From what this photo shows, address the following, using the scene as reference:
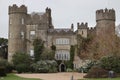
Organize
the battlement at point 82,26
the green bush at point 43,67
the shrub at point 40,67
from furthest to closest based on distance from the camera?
1. the battlement at point 82,26
2. the green bush at point 43,67
3. the shrub at point 40,67

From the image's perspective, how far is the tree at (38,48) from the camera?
83900 mm

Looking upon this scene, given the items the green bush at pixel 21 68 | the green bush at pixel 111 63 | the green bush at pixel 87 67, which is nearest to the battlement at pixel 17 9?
the green bush at pixel 21 68

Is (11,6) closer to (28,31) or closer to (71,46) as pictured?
(28,31)

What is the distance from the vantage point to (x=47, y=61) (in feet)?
267

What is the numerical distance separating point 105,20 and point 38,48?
17.0 metres

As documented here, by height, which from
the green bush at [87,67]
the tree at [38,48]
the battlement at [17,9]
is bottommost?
the green bush at [87,67]

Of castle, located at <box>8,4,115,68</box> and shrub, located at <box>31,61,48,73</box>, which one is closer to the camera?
shrub, located at <box>31,61,48,73</box>

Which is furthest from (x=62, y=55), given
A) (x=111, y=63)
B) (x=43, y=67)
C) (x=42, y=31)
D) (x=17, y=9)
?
(x=111, y=63)

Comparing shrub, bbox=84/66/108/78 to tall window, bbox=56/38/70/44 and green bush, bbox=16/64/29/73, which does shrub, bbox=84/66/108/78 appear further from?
tall window, bbox=56/38/70/44

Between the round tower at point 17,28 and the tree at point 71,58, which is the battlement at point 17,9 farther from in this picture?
the tree at point 71,58

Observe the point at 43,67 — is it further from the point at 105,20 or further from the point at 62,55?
the point at 105,20

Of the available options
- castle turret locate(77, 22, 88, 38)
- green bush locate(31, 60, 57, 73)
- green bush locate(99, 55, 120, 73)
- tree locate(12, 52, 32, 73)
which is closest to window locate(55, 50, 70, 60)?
castle turret locate(77, 22, 88, 38)

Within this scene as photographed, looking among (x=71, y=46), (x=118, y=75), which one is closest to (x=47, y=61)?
(x=71, y=46)

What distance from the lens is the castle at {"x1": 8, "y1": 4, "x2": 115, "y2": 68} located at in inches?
3433
